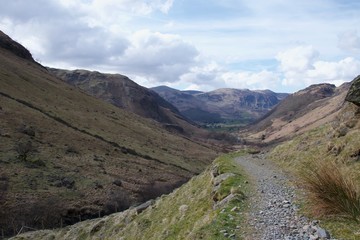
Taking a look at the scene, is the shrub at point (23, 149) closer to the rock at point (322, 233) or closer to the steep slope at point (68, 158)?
the steep slope at point (68, 158)

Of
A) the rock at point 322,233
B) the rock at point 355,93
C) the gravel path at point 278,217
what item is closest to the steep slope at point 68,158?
Result: the gravel path at point 278,217

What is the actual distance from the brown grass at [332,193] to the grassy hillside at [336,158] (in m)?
0.03

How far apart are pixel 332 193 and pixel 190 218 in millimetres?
9323

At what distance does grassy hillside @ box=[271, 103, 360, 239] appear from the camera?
10407 millimetres

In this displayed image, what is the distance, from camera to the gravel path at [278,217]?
34.7ft

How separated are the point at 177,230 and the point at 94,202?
157 ft

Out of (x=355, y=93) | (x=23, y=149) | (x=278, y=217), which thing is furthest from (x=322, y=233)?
(x=23, y=149)

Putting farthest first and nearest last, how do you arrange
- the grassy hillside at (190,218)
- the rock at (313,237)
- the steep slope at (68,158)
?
the steep slope at (68,158)
the grassy hillside at (190,218)
the rock at (313,237)

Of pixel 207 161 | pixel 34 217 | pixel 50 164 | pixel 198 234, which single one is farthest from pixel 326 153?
pixel 207 161

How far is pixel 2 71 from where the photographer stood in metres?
127

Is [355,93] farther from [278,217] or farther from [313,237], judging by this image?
[313,237]

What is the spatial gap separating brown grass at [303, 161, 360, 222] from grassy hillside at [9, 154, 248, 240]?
2.71m

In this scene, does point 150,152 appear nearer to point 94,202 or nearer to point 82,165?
point 82,165

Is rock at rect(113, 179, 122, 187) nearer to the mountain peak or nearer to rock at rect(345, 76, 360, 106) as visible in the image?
rock at rect(345, 76, 360, 106)
